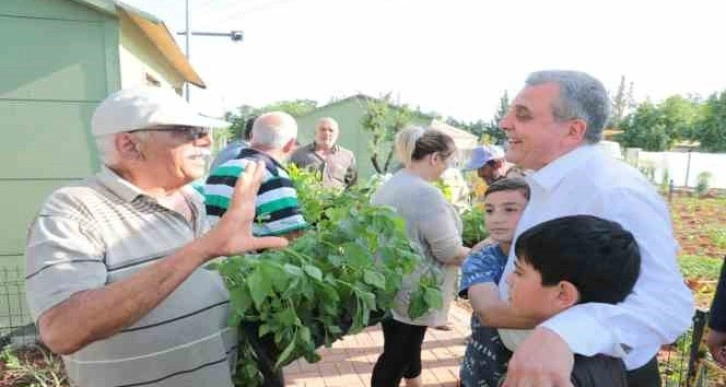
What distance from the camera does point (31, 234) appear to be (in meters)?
→ 1.38

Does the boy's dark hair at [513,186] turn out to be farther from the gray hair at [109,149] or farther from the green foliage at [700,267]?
the green foliage at [700,267]

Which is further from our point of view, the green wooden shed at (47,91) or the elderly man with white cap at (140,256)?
the green wooden shed at (47,91)

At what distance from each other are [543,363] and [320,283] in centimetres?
62

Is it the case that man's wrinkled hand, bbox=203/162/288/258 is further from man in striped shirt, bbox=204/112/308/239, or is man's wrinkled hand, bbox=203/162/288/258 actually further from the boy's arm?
man in striped shirt, bbox=204/112/308/239

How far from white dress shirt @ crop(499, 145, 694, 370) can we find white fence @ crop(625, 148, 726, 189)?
30.4 m

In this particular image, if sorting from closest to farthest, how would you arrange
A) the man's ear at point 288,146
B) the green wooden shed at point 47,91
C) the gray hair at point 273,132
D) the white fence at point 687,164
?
the gray hair at point 273,132
the man's ear at point 288,146
the green wooden shed at point 47,91
the white fence at point 687,164

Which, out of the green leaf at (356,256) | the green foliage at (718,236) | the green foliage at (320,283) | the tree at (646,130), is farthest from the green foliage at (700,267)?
the tree at (646,130)

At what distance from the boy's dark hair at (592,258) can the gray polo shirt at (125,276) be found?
0.97m

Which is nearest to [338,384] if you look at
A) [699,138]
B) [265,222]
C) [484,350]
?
[265,222]

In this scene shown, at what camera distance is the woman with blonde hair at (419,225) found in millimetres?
3018

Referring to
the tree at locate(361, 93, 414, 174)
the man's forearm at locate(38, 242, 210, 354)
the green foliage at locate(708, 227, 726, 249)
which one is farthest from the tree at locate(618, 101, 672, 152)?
the man's forearm at locate(38, 242, 210, 354)

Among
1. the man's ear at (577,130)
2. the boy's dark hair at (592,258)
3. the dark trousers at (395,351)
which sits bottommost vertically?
the dark trousers at (395,351)

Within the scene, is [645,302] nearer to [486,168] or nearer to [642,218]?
[642,218]

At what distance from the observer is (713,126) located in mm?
40062
